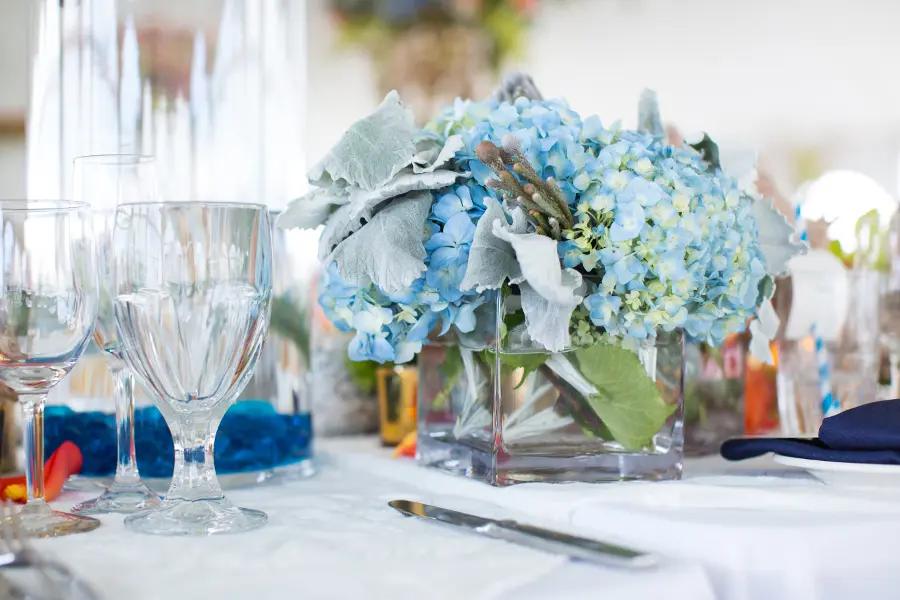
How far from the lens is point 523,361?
2.27ft

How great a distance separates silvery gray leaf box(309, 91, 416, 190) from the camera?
0.70 metres

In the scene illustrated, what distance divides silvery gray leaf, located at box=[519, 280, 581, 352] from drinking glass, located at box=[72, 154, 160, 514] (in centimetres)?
29

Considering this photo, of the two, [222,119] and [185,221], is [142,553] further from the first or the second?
[222,119]

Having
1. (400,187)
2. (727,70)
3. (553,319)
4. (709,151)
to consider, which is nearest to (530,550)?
(553,319)

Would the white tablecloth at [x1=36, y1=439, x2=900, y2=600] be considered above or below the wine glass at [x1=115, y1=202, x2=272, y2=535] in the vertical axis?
below

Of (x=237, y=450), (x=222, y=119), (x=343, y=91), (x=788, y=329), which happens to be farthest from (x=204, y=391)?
(x=343, y=91)

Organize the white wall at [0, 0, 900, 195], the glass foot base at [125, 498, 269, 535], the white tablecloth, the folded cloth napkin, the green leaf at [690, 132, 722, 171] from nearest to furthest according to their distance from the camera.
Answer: the white tablecloth → the glass foot base at [125, 498, 269, 535] → the folded cloth napkin → the green leaf at [690, 132, 722, 171] → the white wall at [0, 0, 900, 195]

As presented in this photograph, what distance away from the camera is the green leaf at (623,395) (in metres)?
0.69

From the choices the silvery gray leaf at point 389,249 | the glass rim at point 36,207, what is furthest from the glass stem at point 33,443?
the silvery gray leaf at point 389,249

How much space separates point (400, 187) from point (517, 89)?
21cm

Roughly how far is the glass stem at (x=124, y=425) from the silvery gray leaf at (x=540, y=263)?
0.30 metres

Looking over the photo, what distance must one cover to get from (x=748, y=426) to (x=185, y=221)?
2.04 feet

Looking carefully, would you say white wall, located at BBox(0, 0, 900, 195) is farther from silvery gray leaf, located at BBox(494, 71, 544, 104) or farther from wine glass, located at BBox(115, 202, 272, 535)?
wine glass, located at BBox(115, 202, 272, 535)

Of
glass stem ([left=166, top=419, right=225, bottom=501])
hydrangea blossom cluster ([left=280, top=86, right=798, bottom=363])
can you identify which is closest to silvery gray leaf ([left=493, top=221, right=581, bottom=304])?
hydrangea blossom cluster ([left=280, top=86, right=798, bottom=363])
